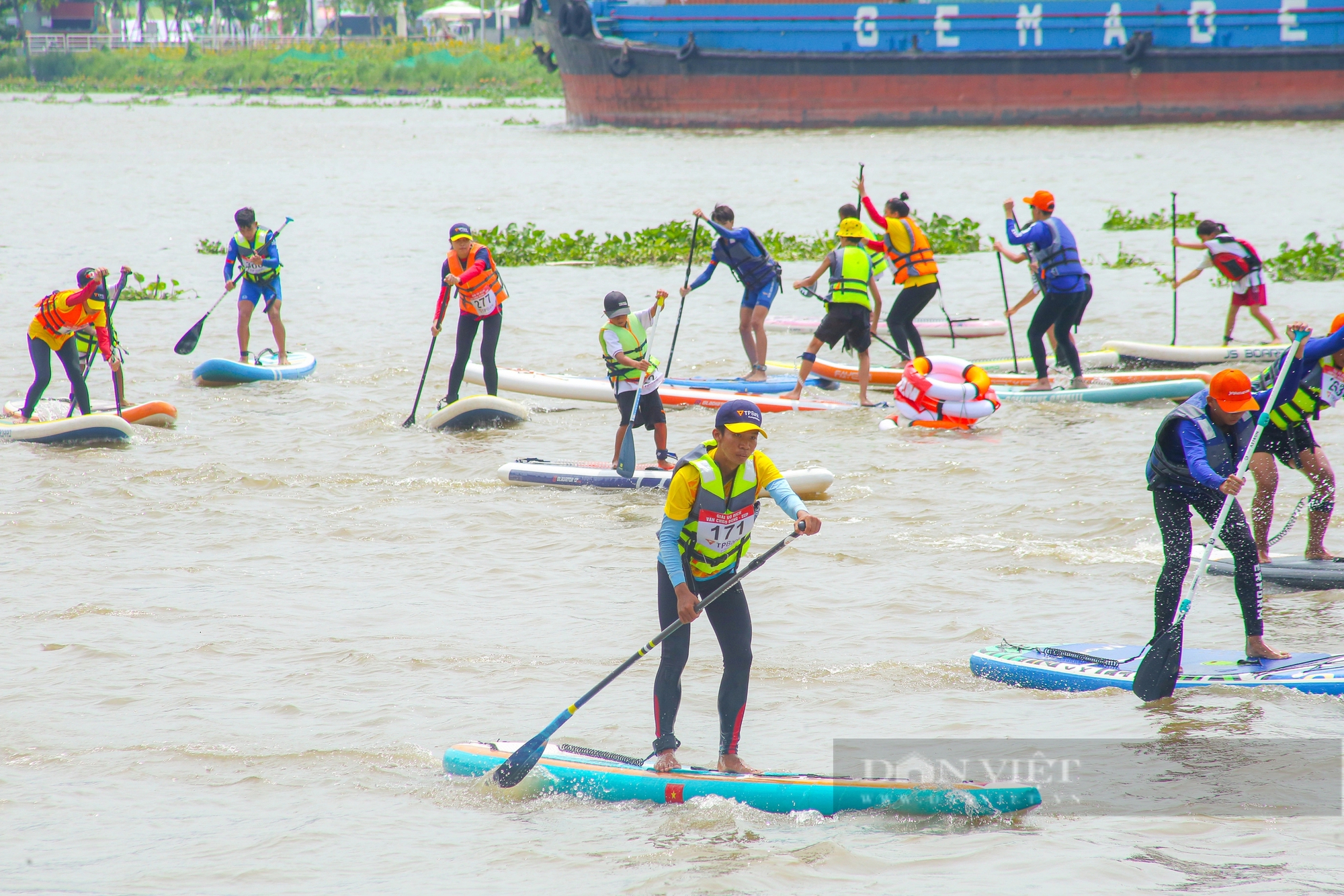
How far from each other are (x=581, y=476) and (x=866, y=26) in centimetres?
3624

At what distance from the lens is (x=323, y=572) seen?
860 cm

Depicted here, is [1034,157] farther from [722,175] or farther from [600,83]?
[600,83]

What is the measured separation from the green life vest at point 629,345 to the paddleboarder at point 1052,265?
13.4 ft

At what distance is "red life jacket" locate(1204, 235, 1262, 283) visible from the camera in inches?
543

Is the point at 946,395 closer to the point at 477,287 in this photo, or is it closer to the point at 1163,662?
the point at 477,287

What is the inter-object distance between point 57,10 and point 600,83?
70.7 meters

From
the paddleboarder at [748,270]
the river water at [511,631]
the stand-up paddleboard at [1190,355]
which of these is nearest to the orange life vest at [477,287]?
the river water at [511,631]

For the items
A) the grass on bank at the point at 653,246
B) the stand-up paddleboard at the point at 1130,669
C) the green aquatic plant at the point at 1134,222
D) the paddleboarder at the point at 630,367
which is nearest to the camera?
the stand-up paddleboard at the point at 1130,669

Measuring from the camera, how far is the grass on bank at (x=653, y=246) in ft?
74.9

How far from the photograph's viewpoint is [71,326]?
1155cm

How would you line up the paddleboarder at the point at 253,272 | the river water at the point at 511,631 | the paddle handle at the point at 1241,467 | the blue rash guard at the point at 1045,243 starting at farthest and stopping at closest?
the paddleboarder at the point at 253,272
the blue rash guard at the point at 1045,243
the paddle handle at the point at 1241,467
the river water at the point at 511,631

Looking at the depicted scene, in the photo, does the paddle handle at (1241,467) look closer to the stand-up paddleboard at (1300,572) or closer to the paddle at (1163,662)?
the paddle at (1163,662)

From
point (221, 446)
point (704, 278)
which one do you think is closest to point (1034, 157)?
point (704, 278)

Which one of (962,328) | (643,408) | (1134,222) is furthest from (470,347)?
(1134,222)
